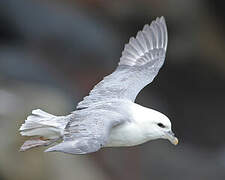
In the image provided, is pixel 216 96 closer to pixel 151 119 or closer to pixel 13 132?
pixel 13 132

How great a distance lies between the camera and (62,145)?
216 inches

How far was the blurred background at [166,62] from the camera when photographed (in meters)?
12.8

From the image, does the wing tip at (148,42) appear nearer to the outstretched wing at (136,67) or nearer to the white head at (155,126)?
the outstretched wing at (136,67)

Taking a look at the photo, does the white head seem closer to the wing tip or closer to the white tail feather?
the white tail feather

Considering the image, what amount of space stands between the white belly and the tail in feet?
1.40

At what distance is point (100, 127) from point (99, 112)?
1.37ft

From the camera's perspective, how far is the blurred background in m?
12.8

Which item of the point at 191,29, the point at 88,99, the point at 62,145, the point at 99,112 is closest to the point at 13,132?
the point at 88,99

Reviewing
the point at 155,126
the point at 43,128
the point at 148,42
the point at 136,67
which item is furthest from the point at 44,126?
the point at 148,42

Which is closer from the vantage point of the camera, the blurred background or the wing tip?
the wing tip

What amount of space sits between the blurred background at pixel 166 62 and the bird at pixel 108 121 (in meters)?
4.74

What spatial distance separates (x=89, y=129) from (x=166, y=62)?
7945 millimetres

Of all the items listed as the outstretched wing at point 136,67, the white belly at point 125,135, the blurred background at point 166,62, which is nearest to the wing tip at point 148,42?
the outstretched wing at point 136,67

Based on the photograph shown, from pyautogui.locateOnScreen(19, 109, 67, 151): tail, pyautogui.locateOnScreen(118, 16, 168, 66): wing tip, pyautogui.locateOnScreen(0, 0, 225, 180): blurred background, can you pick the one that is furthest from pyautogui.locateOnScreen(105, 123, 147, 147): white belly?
pyautogui.locateOnScreen(0, 0, 225, 180): blurred background
